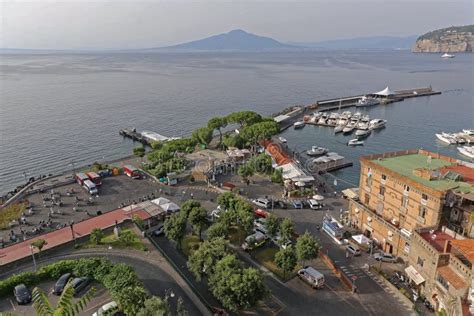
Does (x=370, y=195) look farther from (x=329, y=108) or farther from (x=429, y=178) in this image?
(x=329, y=108)

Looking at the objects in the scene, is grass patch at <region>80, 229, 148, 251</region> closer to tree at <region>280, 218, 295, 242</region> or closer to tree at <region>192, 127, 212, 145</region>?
tree at <region>280, 218, 295, 242</region>

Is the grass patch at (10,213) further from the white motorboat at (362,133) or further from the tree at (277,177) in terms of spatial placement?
the white motorboat at (362,133)

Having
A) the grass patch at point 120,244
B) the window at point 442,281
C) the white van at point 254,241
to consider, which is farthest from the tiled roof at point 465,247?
the grass patch at point 120,244

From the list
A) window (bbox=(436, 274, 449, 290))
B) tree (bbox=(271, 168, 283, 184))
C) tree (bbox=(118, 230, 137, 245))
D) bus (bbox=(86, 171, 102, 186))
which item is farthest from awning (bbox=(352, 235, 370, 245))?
bus (bbox=(86, 171, 102, 186))

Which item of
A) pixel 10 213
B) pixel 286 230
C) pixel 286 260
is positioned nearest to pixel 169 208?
pixel 286 230

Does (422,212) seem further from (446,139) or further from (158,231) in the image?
(446,139)

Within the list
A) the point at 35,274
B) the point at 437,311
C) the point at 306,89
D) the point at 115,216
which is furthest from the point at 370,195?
the point at 306,89
